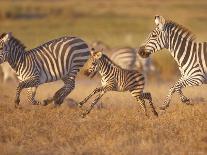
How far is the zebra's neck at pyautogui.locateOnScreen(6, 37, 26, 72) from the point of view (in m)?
16.2

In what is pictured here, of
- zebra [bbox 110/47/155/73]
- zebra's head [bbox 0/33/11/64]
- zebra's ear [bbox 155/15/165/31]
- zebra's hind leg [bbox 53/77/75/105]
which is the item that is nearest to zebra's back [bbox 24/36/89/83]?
zebra's hind leg [bbox 53/77/75/105]

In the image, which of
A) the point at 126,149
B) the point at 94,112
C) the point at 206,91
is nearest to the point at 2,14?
the point at 206,91

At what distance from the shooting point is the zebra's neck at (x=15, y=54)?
636 inches

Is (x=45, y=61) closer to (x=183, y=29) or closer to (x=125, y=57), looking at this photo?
(x=183, y=29)

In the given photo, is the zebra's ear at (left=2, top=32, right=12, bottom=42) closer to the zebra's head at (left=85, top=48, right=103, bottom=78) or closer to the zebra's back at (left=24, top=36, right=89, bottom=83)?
the zebra's back at (left=24, top=36, right=89, bottom=83)

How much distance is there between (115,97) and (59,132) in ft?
24.6

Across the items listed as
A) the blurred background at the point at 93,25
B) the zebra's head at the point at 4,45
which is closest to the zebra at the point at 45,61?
the zebra's head at the point at 4,45

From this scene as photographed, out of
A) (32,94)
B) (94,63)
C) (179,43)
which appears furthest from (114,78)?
(32,94)

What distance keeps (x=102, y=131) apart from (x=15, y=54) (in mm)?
4241

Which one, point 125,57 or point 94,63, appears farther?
point 125,57

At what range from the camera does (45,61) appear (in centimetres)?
1669

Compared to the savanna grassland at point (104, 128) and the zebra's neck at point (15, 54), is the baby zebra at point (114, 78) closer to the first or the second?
the savanna grassland at point (104, 128)

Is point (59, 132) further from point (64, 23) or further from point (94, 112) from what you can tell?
point (64, 23)

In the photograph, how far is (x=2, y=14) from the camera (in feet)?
183
